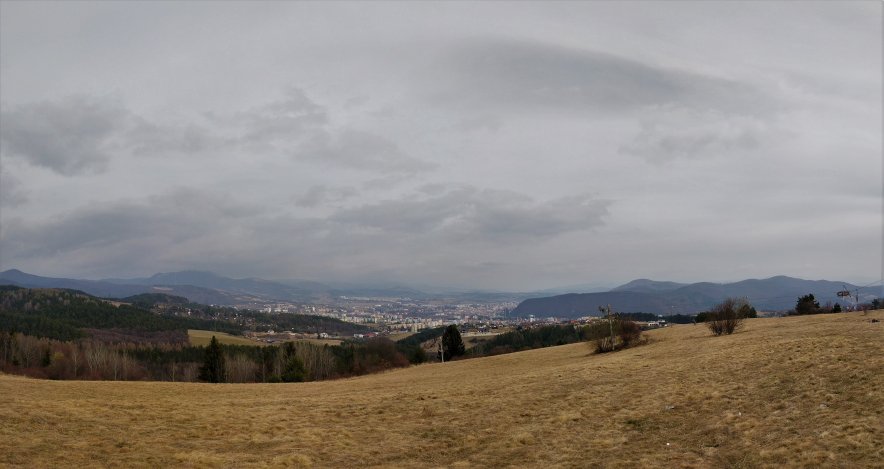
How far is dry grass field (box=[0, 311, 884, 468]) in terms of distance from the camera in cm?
1730

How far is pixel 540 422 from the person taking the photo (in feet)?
76.9

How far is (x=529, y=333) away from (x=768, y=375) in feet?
429

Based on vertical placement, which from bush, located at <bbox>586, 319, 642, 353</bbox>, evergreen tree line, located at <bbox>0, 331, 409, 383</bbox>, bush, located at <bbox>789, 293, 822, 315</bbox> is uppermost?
bush, located at <bbox>789, 293, 822, 315</bbox>

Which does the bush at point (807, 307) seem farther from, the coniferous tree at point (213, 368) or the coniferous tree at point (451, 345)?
the coniferous tree at point (213, 368)

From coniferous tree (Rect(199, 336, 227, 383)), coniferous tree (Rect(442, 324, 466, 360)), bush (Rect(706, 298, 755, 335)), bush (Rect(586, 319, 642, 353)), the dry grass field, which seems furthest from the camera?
coniferous tree (Rect(442, 324, 466, 360))

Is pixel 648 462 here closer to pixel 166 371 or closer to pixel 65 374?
pixel 65 374

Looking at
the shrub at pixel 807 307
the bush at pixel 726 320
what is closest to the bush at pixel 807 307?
the shrub at pixel 807 307

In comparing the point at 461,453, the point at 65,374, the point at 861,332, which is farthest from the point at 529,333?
the point at 461,453

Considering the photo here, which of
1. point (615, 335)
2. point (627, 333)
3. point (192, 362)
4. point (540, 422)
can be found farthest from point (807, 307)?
point (192, 362)

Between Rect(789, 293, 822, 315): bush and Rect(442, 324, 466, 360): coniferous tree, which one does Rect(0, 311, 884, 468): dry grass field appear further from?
Rect(442, 324, 466, 360): coniferous tree

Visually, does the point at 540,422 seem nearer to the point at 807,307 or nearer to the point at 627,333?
the point at 627,333

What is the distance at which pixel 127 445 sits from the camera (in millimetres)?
21016

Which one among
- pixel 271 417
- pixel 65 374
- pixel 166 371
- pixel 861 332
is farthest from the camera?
pixel 166 371

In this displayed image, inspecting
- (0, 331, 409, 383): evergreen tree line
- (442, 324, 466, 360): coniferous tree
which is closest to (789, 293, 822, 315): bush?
(442, 324, 466, 360): coniferous tree
